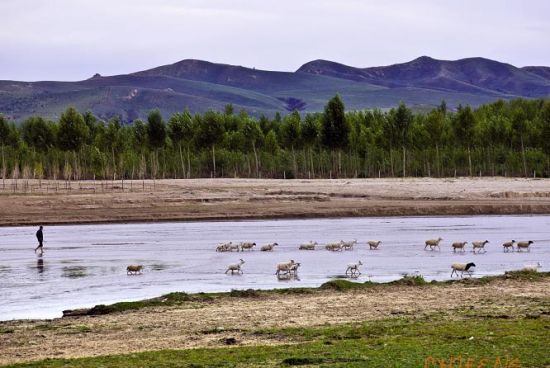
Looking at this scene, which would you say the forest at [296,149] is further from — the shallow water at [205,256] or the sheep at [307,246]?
the sheep at [307,246]

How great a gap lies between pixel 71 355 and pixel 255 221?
172 feet

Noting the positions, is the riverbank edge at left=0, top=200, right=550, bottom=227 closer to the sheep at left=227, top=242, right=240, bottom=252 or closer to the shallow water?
the shallow water

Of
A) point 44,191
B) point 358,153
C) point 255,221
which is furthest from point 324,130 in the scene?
point 255,221

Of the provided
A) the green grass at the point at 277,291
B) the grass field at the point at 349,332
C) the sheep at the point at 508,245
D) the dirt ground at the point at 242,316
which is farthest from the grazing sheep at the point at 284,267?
the sheep at the point at 508,245

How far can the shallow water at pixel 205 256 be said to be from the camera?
31.6 meters

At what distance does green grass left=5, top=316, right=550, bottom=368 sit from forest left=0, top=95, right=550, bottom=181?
10126 cm

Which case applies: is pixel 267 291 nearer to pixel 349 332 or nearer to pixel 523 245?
pixel 349 332

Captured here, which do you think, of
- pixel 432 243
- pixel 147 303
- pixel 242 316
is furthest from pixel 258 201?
pixel 242 316

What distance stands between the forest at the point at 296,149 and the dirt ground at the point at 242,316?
94.2m

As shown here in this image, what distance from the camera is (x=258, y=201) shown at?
260 ft

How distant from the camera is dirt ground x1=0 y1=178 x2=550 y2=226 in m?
72.8

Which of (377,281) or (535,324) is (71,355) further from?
(377,281)

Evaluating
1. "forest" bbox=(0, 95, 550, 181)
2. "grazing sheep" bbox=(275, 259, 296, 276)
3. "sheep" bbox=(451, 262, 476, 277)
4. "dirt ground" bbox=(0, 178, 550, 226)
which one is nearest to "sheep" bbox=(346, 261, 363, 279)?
"grazing sheep" bbox=(275, 259, 296, 276)

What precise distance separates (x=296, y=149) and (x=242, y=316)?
122 meters
